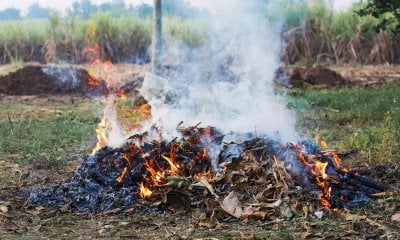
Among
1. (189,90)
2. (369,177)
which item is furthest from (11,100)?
(369,177)

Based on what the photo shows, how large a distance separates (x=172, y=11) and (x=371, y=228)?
50.8 feet

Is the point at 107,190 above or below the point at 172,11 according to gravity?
below

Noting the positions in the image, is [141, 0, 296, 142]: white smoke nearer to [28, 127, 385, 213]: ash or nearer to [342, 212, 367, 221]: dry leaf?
[28, 127, 385, 213]: ash

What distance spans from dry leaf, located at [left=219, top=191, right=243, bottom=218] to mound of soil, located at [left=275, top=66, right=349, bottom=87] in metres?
9.47

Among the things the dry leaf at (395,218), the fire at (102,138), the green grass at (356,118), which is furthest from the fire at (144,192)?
the green grass at (356,118)

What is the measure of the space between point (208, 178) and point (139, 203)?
0.70 m

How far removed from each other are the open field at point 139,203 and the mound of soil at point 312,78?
5.27ft

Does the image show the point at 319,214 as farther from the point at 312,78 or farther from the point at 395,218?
the point at 312,78

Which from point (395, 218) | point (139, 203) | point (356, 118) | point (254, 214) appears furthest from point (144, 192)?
point (356, 118)

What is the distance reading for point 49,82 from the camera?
15328mm

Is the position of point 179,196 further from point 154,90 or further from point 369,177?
point 154,90

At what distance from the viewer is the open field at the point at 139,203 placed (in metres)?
5.01

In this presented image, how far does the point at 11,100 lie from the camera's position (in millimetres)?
13859

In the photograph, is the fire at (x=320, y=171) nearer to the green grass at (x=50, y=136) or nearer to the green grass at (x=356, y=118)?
the green grass at (x=356, y=118)
